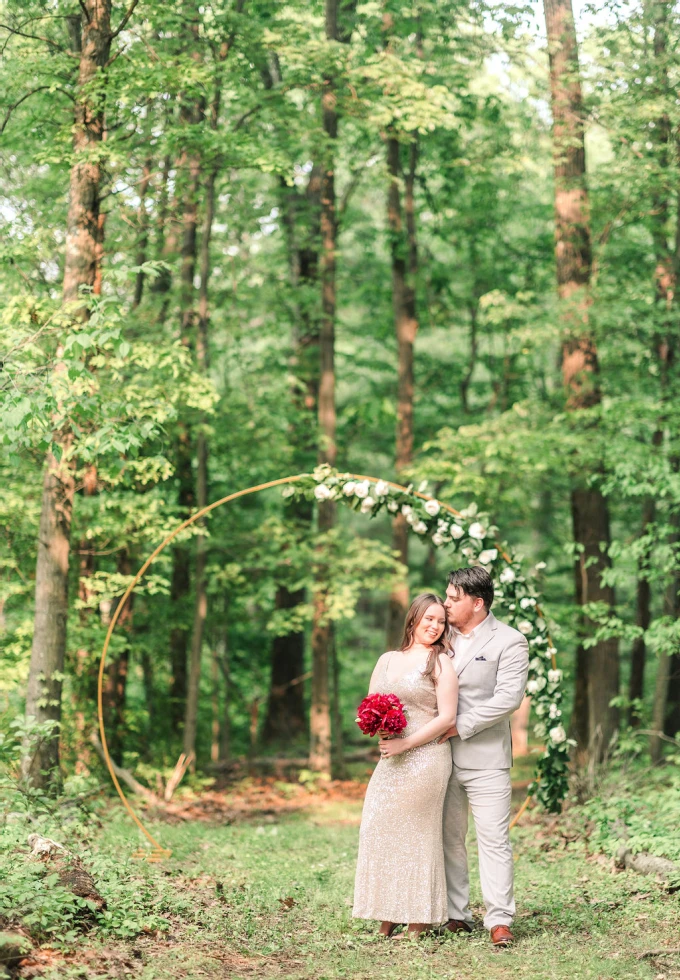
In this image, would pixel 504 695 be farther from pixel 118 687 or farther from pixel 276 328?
pixel 276 328

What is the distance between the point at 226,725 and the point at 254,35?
31.4 ft

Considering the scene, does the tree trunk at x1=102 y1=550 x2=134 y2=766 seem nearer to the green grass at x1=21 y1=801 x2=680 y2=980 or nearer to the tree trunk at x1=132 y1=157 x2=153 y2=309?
the green grass at x1=21 y1=801 x2=680 y2=980

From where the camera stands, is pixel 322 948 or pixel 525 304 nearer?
pixel 322 948

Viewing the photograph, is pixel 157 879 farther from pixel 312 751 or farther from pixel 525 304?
pixel 525 304

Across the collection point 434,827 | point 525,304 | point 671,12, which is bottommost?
point 434,827

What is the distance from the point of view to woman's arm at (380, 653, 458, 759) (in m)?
4.93

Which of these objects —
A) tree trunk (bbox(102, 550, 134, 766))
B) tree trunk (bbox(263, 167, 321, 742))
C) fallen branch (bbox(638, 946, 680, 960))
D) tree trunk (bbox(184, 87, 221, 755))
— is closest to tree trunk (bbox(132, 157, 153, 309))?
tree trunk (bbox(184, 87, 221, 755))

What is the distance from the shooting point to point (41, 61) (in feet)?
24.6

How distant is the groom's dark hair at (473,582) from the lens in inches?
201

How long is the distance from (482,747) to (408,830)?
580 mm

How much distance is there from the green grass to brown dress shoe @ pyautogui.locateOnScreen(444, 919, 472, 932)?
100 millimetres

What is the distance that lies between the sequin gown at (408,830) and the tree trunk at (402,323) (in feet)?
26.5

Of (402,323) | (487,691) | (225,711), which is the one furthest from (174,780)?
(402,323)

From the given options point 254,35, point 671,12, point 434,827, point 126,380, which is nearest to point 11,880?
point 434,827
